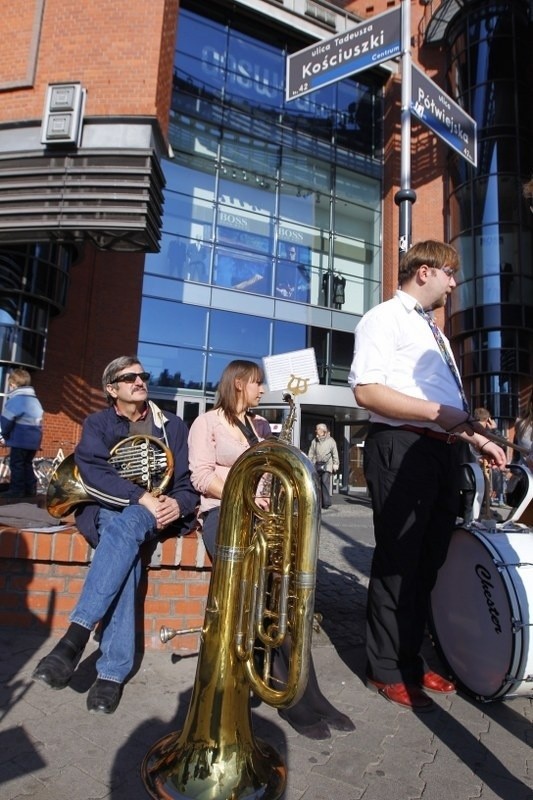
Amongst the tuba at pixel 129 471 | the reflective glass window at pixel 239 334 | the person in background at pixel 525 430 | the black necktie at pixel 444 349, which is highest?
the reflective glass window at pixel 239 334

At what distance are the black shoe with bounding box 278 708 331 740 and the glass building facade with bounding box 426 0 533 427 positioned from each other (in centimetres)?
1572

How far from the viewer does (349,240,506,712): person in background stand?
2.33m

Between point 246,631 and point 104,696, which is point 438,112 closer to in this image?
point 246,631

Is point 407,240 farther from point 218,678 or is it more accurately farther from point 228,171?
point 228,171

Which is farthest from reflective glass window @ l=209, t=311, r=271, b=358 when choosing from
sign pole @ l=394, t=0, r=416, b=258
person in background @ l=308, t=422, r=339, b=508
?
sign pole @ l=394, t=0, r=416, b=258

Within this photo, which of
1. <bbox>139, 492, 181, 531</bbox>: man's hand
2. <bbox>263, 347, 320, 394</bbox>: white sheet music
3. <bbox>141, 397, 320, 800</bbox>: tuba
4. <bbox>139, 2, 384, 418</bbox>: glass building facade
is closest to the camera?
<bbox>141, 397, 320, 800</bbox>: tuba

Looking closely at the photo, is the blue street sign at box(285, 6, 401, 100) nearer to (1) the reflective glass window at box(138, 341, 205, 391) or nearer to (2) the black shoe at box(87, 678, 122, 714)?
(2) the black shoe at box(87, 678, 122, 714)

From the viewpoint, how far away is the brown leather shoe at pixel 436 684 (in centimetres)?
241

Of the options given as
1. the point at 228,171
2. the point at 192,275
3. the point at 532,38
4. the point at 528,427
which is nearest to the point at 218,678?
the point at 528,427

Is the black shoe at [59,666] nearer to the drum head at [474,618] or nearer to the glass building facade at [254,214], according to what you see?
the drum head at [474,618]

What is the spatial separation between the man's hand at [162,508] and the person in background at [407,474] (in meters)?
1.04

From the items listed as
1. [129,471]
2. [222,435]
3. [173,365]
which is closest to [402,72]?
[222,435]

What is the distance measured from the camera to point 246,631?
56.1 inches

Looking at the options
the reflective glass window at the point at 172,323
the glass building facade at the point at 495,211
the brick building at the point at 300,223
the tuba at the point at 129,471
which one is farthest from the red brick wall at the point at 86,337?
the glass building facade at the point at 495,211
